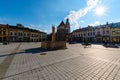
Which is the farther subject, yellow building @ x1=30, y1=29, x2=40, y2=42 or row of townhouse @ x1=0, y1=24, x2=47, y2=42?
yellow building @ x1=30, y1=29, x2=40, y2=42

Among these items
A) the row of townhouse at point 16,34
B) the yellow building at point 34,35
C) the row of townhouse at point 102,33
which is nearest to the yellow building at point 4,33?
the row of townhouse at point 16,34

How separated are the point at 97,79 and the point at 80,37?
2044 inches

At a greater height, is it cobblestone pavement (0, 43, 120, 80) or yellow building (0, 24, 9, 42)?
yellow building (0, 24, 9, 42)

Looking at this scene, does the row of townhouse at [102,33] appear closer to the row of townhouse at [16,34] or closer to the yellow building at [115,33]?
the yellow building at [115,33]

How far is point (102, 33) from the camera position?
4291 cm

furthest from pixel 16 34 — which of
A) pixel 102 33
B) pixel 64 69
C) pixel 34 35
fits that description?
pixel 64 69

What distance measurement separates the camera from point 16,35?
48438 millimetres

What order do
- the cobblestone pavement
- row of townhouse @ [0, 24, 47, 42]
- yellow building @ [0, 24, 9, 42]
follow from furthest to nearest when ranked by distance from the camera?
row of townhouse @ [0, 24, 47, 42] → yellow building @ [0, 24, 9, 42] → the cobblestone pavement

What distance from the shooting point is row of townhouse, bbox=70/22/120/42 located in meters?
38.0

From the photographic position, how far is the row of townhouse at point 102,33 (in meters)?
38.0

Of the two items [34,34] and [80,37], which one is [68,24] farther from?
[34,34]

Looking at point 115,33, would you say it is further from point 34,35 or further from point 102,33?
point 34,35

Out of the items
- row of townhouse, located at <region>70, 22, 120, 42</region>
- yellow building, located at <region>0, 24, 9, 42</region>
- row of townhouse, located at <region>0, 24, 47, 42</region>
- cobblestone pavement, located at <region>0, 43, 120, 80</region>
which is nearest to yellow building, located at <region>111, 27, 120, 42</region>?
row of townhouse, located at <region>70, 22, 120, 42</region>

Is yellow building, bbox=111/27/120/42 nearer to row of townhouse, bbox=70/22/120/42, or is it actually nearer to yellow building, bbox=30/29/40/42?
row of townhouse, bbox=70/22/120/42
